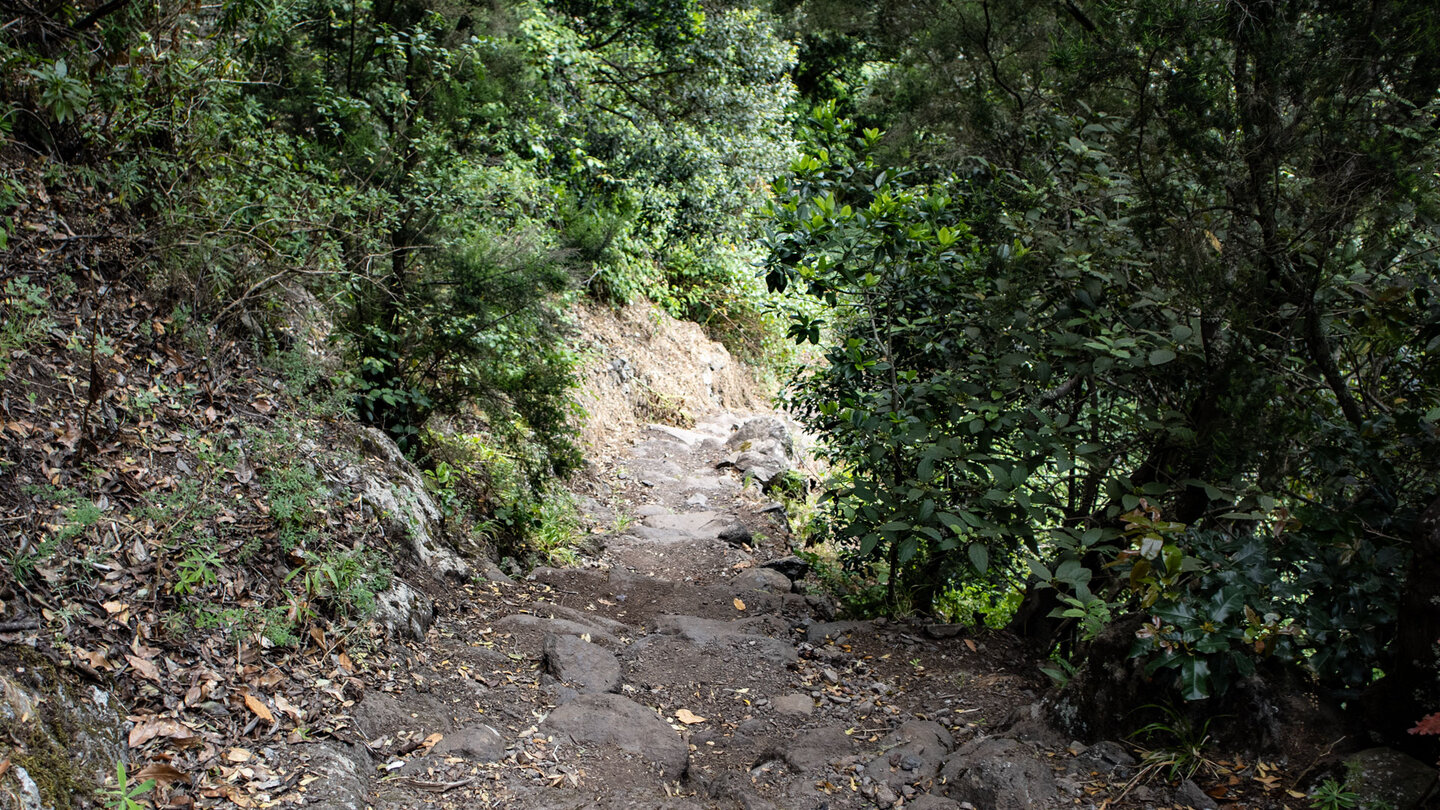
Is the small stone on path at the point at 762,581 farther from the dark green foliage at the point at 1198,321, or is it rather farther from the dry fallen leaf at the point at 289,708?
the dry fallen leaf at the point at 289,708

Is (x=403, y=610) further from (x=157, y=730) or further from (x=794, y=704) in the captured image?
(x=794, y=704)

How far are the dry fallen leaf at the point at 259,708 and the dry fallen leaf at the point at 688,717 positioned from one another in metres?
1.90

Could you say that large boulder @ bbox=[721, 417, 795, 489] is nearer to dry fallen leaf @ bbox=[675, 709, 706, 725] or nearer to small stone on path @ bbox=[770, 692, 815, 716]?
small stone on path @ bbox=[770, 692, 815, 716]

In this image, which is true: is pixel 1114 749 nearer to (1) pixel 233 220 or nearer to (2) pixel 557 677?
(2) pixel 557 677

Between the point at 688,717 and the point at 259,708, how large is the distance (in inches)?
78.3

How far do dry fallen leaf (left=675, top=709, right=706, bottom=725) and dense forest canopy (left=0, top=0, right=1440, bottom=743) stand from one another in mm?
1367

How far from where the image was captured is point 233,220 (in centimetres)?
479

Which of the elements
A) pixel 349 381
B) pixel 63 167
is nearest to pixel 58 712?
pixel 349 381

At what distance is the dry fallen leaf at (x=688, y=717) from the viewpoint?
4.27 m

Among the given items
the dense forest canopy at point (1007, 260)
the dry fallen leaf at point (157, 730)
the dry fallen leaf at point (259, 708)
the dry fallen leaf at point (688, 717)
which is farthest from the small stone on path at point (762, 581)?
the dry fallen leaf at point (157, 730)

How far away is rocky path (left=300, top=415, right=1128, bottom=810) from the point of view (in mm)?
3256

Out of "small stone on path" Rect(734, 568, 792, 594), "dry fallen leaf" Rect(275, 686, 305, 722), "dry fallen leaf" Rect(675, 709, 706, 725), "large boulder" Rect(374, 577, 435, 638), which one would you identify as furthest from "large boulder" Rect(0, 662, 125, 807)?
"small stone on path" Rect(734, 568, 792, 594)

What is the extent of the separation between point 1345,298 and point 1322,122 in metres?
0.65

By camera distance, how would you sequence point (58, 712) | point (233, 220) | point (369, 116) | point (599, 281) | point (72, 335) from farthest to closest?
point (599, 281)
point (369, 116)
point (233, 220)
point (72, 335)
point (58, 712)
